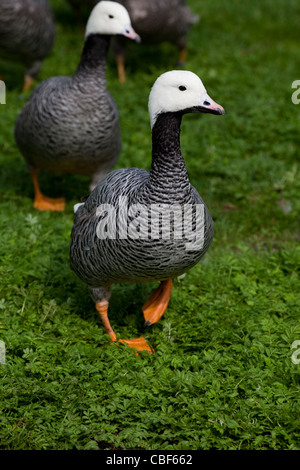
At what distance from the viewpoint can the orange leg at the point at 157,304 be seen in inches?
179

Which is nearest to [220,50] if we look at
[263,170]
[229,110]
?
[229,110]

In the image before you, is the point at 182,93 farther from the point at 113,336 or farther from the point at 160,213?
the point at 113,336

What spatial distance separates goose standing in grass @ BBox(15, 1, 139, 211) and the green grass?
0.68 m

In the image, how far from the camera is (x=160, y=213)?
153 inches

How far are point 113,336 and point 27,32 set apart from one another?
18.0ft

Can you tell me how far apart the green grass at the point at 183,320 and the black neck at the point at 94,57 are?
4.69 ft

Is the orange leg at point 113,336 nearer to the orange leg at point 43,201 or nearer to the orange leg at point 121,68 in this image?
the orange leg at point 43,201

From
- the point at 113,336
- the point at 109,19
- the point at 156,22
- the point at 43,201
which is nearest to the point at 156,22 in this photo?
the point at 156,22

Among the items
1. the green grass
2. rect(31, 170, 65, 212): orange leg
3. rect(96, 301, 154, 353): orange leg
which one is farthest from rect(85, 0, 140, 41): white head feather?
rect(96, 301, 154, 353): orange leg

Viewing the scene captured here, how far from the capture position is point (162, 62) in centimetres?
1055

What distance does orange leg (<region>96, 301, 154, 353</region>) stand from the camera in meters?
4.47

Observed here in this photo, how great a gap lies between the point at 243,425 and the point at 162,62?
796 cm

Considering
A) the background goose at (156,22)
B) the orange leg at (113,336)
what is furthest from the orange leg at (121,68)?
the orange leg at (113,336)
